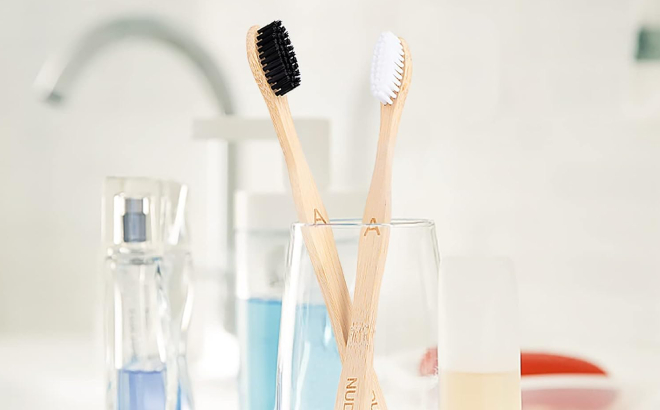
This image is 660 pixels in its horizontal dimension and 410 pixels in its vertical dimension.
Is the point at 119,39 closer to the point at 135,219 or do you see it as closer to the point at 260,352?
the point at 135,219

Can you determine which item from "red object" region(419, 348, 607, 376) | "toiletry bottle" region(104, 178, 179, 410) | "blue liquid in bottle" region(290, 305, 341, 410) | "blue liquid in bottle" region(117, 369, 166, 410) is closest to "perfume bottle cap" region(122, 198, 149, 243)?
"toiletry bottle" region(104, 178, 179, 410)

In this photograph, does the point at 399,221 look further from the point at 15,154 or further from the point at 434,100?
the point at 15,154

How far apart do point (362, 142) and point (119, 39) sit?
0.96ft

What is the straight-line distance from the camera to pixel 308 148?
2.54ft

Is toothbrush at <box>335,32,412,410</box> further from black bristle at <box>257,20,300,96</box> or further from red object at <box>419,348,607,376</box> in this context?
red object at <box>419,348,607,376</box>

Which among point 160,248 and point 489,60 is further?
point 489,60

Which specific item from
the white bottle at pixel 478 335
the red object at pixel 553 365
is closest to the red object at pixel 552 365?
the red object at pixel 553 365

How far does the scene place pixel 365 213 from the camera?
46 centimetres

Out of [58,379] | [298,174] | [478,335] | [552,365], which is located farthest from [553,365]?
[58,379]

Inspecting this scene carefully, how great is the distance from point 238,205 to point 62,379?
294 millimetres

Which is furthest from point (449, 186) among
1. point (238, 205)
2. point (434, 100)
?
point (238, 205)

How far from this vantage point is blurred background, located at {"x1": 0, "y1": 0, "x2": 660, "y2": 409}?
2.47ft

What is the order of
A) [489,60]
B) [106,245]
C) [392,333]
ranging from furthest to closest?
[489,60] → [106,245] → [392,333]

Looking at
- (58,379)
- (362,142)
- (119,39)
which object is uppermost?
(119,39)
